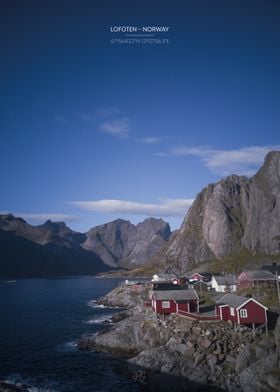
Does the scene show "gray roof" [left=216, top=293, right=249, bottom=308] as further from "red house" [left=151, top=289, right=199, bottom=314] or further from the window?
"red house" [left=151, top=289, right=199, bottom=314]

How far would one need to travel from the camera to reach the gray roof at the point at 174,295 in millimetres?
59719

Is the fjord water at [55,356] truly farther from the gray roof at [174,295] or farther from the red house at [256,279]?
the red house at [256,279]

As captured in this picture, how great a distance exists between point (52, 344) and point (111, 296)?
55.4 m

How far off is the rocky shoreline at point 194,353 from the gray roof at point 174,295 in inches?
123

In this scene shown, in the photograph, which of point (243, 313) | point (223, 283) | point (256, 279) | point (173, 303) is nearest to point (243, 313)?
point (243, 313)

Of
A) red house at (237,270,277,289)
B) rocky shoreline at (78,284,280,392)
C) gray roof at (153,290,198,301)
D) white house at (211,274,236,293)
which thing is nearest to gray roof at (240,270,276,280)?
red house at (237,270,277,289)

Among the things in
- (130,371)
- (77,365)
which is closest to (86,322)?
(77,365)

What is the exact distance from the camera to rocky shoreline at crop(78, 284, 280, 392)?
37.1 meters

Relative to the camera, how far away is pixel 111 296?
114 m

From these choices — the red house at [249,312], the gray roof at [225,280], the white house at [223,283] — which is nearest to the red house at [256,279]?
the white house at [223,283]

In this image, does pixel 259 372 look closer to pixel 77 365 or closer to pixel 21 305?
pixel 77 365

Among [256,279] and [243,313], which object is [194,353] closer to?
[243,313]

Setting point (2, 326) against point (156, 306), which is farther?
point (2, 326)

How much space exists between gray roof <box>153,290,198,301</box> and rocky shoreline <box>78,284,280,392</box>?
313 centimetres
